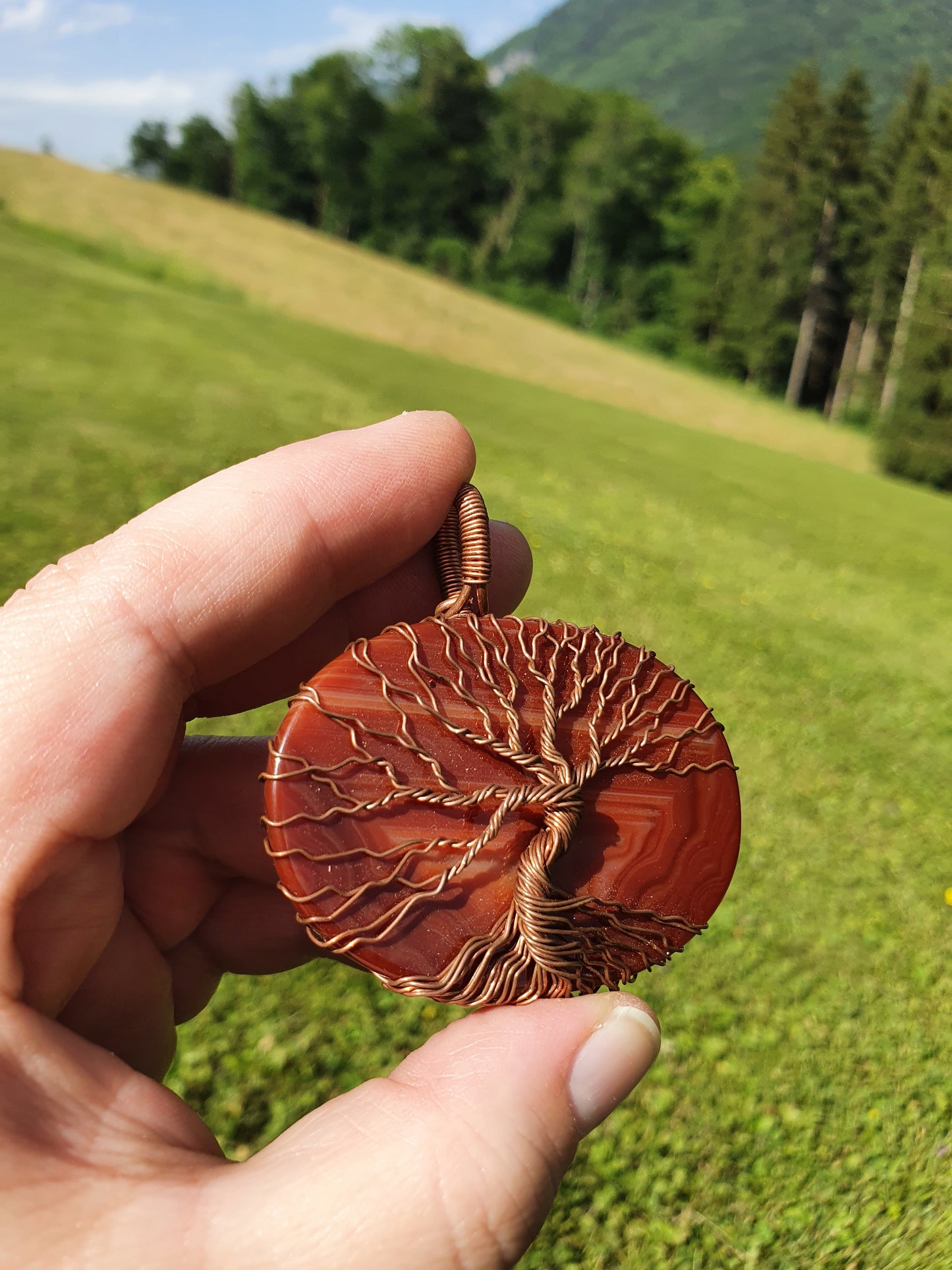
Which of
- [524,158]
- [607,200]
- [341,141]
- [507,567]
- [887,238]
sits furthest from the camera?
[341,141]

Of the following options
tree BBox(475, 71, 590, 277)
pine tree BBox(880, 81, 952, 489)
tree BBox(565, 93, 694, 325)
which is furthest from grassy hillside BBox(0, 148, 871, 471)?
tree BBox(475, 71, 590, 277)

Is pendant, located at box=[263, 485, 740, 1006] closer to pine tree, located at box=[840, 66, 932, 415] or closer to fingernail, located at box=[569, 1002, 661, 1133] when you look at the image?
fingernail, located at box=[569, 1002, 661, 1133]

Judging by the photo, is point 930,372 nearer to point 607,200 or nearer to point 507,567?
point 507,567

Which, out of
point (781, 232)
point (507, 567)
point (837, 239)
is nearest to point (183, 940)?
point (507, 567)

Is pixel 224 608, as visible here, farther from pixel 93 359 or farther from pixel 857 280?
pixel 857 280

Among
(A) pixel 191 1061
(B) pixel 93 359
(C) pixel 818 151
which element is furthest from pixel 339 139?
(A) pixel 191 1061

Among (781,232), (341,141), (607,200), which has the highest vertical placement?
(341,141)
